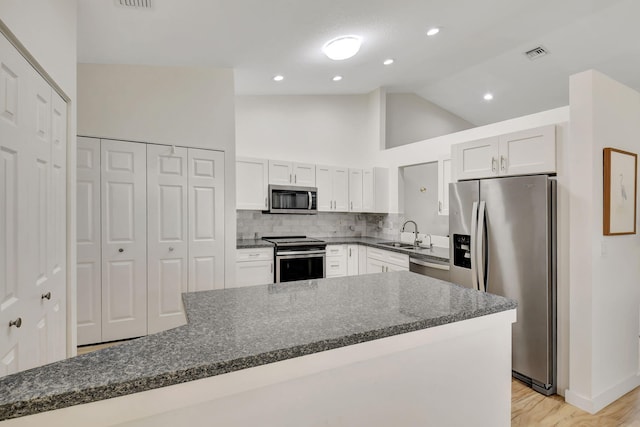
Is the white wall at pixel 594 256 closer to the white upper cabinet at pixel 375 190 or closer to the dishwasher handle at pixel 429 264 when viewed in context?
the dishwasher handle at pixel 429 264

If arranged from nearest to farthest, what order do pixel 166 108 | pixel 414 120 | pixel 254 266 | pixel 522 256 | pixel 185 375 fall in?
pixel 185 375
pixel 522 256
pixel 166 108
pixel 254 266
pixel 414 120

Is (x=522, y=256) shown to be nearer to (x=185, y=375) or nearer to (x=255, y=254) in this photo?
(x=185, y=375)

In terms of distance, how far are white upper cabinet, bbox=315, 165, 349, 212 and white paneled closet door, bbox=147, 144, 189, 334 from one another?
1931mm

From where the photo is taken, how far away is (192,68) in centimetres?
352

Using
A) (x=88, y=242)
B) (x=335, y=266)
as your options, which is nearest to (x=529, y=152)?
(x=335, y=266)

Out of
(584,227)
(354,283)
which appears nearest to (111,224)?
(354,283)

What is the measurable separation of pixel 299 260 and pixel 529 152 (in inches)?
108

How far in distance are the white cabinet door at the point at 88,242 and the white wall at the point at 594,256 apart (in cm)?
405

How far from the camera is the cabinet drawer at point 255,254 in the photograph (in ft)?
13.1

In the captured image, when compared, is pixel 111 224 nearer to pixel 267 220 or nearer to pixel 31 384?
pixel 267 220

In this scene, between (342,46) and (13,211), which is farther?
(342,46)

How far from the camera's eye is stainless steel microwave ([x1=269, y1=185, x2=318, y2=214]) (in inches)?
172

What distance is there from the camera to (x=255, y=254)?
4.07 meters

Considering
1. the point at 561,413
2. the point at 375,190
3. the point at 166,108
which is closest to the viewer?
the point at 561,413
